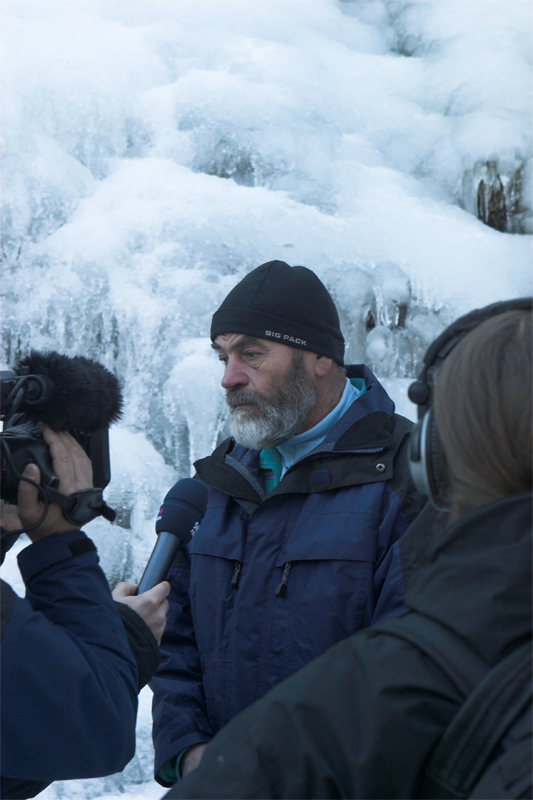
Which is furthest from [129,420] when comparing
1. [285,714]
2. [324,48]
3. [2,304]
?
[324,48]

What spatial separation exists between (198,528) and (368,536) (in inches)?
19.6

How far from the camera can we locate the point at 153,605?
1571 mm

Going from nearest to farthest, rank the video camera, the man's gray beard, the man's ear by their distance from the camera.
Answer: the video camera, the man's gray beard, the man's ear

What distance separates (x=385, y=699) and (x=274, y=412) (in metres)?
1.31

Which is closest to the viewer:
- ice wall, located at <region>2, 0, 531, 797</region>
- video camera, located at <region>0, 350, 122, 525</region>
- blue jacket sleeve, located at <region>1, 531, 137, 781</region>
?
blue jacket sleeve, located at <region>1, 531, 137, 781</region>

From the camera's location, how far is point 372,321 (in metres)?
6.38

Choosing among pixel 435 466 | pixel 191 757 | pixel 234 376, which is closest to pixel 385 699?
pixel 435 466

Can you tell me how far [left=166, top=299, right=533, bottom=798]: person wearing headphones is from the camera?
803 millimetres

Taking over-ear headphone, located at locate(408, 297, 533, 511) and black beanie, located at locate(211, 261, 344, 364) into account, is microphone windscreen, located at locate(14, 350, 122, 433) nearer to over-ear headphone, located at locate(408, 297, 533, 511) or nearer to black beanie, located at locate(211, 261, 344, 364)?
over-ear headphone, located at locate(408, 297, 533, 511)

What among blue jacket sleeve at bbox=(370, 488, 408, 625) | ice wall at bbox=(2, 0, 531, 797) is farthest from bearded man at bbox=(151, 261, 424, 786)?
ice wall at bbox=(2, 0, 531, 797)

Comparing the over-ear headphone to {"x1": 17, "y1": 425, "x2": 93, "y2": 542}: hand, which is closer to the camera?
the over-ear headphone

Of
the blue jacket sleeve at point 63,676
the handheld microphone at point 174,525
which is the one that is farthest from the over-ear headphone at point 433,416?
the handheld microphone at point 174,525

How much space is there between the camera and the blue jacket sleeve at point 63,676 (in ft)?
3.83

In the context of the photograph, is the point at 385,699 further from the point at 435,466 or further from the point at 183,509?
the point at 183,509
